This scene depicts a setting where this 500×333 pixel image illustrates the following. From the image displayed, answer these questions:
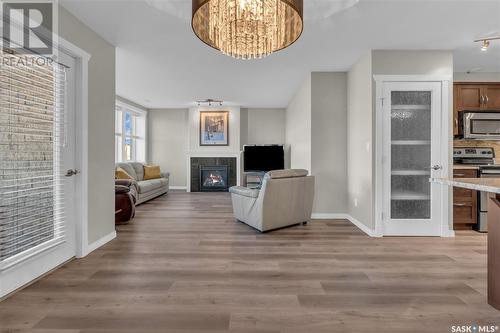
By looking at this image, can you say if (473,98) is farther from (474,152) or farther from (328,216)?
(328,216)

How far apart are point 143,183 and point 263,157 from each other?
10.9ft

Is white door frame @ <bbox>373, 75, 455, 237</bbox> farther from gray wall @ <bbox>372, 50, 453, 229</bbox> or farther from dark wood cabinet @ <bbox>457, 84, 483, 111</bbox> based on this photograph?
dark wood cabinet @ <bbox>457, 84, 483, 111</bbox>

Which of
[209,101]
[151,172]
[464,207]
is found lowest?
[464,207]

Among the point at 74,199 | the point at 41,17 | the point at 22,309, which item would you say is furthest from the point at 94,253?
the point at 41,17

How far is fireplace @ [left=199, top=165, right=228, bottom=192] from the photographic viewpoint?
822cm

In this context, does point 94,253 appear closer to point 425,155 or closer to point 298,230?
point 298,230

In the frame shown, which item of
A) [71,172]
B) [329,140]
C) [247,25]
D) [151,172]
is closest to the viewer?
[247,25]

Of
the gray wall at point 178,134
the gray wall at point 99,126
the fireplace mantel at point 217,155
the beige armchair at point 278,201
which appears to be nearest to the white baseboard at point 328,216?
the beige armchair at point 278,201

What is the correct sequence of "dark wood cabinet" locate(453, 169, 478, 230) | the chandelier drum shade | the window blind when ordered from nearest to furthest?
the chandelier drum shade < the window blind < "dark wood cabinet" locate(453, 169, 478, 230)

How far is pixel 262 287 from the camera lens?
2.22 meters

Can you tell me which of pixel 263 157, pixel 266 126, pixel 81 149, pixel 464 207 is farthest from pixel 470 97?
pixel 81 149

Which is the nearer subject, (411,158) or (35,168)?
(35,168)

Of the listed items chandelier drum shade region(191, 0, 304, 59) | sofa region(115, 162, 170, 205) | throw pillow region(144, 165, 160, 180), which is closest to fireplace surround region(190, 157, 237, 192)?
sofa region(115, 162, 170, 205)
